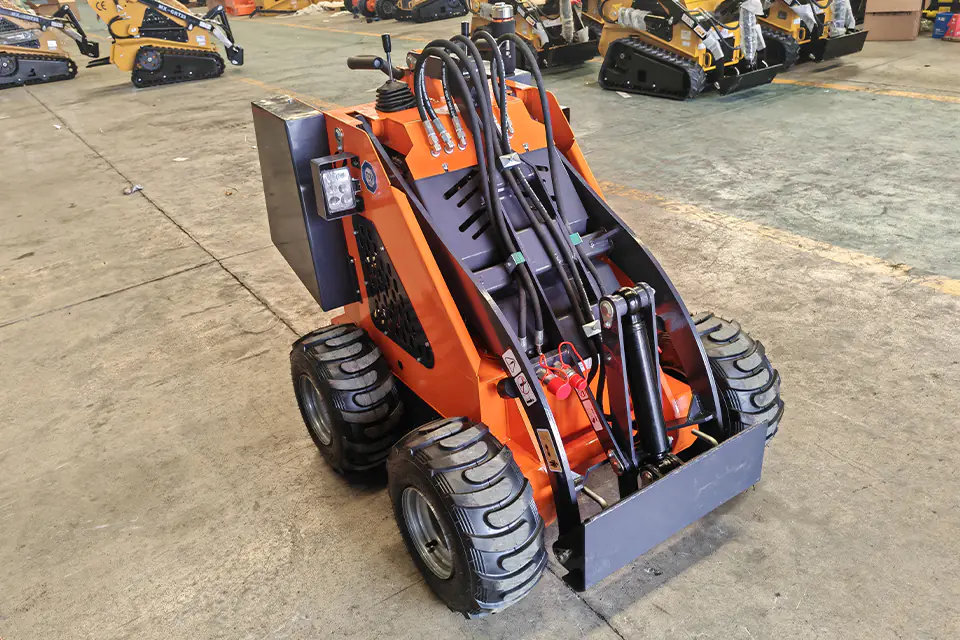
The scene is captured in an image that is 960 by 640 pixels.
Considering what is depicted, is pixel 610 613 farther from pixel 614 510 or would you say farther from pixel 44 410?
pixel 44 410

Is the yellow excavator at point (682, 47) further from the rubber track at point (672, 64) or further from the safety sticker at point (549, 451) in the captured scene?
the safety sticker at point (549, 451)

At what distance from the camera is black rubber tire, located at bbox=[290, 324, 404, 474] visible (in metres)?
2.72

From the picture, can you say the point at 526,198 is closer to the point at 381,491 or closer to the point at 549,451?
the point at 549,451

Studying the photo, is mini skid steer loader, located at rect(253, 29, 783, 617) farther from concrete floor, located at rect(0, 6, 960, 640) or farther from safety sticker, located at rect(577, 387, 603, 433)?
concrete floor, located at rect(0, 6, 960, 640)

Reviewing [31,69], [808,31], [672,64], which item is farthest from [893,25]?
[31,69]

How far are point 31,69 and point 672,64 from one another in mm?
10521

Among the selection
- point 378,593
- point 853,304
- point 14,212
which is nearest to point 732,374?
point 378,593

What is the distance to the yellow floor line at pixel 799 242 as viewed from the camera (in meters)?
3.96

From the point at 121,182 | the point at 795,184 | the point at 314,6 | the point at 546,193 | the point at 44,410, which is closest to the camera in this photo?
the point at 546,193

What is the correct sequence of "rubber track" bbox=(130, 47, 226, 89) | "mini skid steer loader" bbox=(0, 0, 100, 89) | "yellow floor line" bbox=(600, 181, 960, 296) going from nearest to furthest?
"yellow floor line" bbox=(600, 181, 960, 296) < "rubber track" bbox=(130, 47, 226, 89) < "mini skid steer loader" bbox=(0, 0, 100, 89)

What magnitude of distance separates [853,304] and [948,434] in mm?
1065

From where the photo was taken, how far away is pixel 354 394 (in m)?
2.71

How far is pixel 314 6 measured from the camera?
66.3 ft

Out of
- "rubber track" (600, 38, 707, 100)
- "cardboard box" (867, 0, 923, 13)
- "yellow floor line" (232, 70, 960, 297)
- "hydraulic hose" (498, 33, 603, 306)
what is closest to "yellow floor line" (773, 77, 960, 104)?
"rubber track" (600, 38, 707, 100)
